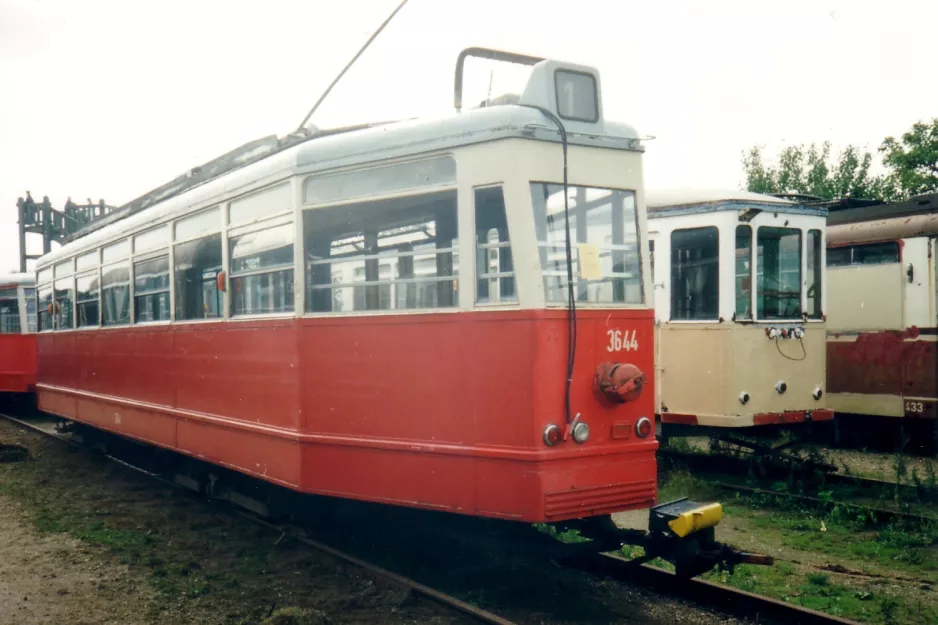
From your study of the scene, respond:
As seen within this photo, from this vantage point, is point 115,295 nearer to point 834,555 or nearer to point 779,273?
point 779,273

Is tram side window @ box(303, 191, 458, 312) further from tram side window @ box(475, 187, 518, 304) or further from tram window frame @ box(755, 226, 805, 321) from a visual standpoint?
tram window frame @ box(755, 226, 805, 321)

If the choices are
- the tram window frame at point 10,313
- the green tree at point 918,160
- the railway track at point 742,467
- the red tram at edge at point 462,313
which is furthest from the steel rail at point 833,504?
the green tree at point 918,160

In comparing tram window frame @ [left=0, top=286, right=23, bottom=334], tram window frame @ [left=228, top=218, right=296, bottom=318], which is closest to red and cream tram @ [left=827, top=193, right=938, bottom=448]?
tram window frame @ [left=228, top=218, right=296, bottom=318]

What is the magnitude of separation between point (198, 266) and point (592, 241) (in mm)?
3434

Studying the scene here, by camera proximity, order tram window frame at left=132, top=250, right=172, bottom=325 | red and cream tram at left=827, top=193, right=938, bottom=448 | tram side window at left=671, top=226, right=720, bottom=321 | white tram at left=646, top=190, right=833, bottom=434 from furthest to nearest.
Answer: red and cream tram at left=827, top=193, right=938, bottom=448 → tram side window at left=671, top=226, right=720, bottom=321 → white tram at left=646, top=190, right=833, bottom=434 → tram window frame at left=132, top=250, right=172, bottom=325

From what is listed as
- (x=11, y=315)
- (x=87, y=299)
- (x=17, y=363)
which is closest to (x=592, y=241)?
(x=87, y=299)

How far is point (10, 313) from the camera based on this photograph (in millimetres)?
16938

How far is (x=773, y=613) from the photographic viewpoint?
15.7 ft

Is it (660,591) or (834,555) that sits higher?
(660,591)

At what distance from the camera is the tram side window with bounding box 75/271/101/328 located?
9.75m

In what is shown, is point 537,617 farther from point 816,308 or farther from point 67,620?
point 816,308

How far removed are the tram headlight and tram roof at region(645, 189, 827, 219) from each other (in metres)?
4.27

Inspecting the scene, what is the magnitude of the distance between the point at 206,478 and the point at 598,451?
441 centimetres

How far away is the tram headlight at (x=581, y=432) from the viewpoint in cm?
479
